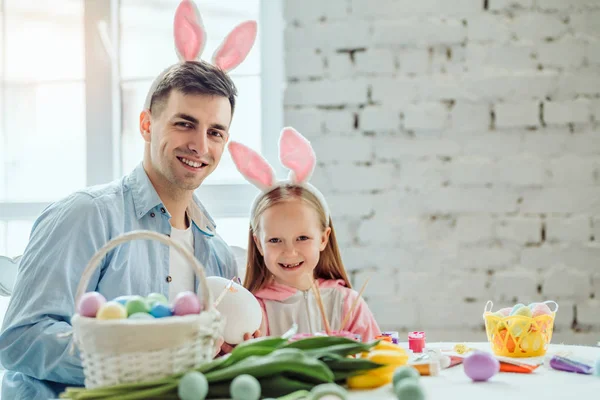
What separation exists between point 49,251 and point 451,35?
1.44m

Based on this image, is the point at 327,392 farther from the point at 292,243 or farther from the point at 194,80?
the point at 194,80

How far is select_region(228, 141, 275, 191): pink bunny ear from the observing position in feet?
5.65

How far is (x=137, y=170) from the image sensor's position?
6.14 ft

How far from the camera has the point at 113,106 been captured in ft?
8.34

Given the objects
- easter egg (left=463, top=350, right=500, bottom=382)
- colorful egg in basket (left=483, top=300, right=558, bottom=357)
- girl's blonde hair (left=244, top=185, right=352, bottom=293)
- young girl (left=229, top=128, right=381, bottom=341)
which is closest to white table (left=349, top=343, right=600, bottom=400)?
easter egg (left=463, top=350, right=500, bottom=382)

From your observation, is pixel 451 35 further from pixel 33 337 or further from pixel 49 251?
pixel 33 337

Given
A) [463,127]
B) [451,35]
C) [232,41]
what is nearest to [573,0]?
[451,35]

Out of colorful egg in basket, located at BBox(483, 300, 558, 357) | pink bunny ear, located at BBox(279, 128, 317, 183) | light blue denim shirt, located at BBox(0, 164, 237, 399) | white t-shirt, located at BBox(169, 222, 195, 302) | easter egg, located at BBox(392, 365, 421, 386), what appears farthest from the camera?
white t-shirt, located at BBox(169, 222, 195, 302)

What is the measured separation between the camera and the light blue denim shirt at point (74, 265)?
150 centimetres

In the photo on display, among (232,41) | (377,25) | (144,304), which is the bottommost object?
(144,304)

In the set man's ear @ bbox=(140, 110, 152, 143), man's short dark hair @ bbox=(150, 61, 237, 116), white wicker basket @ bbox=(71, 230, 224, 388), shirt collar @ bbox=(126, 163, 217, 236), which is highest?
man's short dark hair @ bbox=(150, 61, 237, 116)

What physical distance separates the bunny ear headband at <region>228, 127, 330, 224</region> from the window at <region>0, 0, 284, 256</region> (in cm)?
71

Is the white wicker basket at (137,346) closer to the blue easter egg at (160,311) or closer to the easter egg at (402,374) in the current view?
the blue easter egg at (160,311)

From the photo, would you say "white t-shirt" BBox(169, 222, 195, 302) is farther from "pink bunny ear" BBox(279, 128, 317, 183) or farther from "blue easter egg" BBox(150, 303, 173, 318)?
"blue easter egg" BBox(150, 303, 173, 318)
